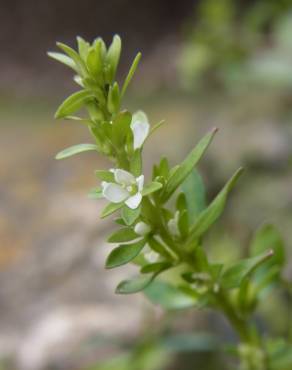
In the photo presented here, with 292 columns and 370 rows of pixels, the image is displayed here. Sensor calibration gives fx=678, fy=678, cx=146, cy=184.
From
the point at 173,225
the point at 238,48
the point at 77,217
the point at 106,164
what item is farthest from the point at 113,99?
the point at 238,48

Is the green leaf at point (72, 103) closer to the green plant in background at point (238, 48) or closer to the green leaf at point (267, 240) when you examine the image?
the green leaf at point (267, 240)

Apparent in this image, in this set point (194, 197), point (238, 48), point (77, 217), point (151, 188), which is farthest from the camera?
point (238, 48)

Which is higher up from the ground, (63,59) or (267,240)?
(63,59)

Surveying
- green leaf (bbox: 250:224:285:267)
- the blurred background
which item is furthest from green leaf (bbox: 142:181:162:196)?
the blurred background

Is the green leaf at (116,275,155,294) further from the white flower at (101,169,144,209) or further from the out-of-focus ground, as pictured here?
the out-of-focus ground

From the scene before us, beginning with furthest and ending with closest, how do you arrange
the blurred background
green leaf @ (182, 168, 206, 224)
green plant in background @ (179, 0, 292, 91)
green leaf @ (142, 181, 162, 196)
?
1. green plant in background @ (179, 0, 292, 91)
2. the blurred background
3. green leaf @ (182, 168, 206, 224)
4. green leaf @ (142, 181, 162, 196)

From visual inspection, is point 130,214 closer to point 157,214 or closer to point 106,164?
point 157,214
